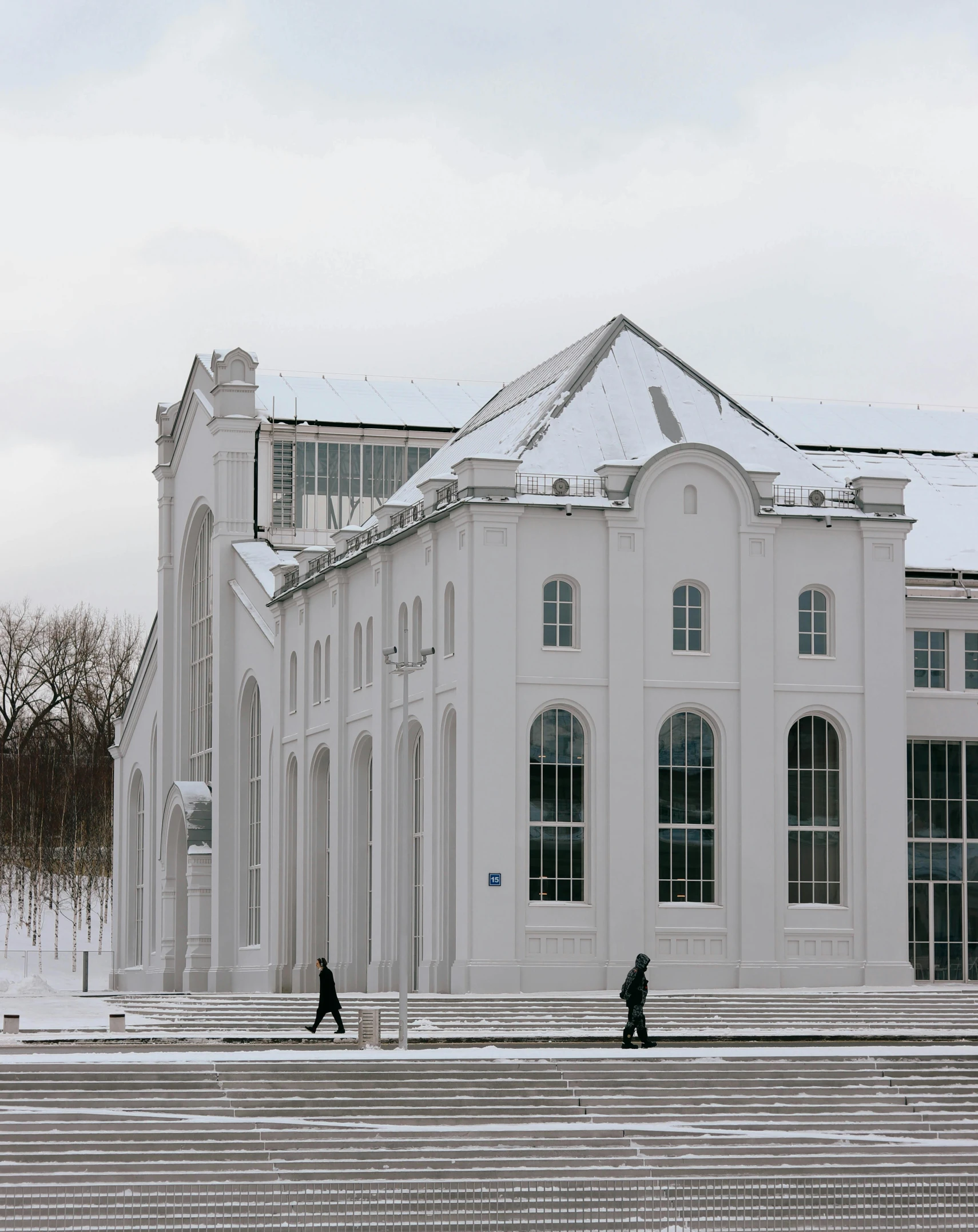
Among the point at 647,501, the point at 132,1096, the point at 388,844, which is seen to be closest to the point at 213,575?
the point at 388,844

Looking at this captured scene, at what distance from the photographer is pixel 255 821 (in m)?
62.9

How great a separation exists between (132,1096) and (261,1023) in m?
9.02

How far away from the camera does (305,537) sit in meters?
67.1

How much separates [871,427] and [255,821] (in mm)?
23034

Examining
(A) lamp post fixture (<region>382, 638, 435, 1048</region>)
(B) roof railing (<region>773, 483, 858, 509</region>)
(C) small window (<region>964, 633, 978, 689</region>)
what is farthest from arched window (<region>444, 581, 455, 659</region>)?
(C) small window (<region>964, 633, 978, 689</region>)

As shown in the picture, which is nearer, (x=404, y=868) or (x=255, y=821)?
(x=404, y=868)

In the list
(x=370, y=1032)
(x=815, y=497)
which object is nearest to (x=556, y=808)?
(x=815, y=497)

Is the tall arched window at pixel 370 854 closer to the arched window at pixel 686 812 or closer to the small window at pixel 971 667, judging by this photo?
the arched window at pixel 686 812

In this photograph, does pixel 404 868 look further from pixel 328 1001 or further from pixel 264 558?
pixel 264 558

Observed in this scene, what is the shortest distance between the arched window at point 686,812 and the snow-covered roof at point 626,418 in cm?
615

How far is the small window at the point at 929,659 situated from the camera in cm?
5206

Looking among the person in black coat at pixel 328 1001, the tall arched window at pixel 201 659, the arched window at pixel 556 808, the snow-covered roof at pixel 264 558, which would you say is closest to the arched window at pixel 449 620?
the arched window at pixel 556 808

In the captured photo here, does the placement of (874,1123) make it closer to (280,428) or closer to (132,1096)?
(132,1096)

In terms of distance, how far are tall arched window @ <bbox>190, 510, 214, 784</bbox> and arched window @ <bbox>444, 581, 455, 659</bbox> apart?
22.6 meters
